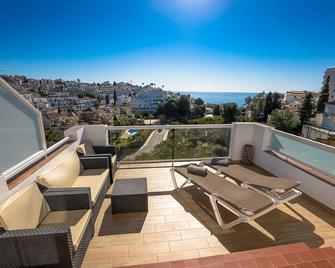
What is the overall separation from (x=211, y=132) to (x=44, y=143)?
380cm

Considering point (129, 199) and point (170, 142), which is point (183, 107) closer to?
point (170, 142)

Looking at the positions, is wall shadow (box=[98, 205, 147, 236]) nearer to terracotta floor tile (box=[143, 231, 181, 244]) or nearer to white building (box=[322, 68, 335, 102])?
terracotta floor tile (box=[143, 231, 181, 244])

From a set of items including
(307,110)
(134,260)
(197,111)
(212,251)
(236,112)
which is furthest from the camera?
(197,111)

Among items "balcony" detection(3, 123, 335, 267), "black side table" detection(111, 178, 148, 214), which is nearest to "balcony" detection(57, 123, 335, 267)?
"balcony" detection(3, 123, 335, 267)

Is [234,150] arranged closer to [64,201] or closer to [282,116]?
[64,201]

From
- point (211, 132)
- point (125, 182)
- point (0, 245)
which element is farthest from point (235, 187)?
point (0, 245)

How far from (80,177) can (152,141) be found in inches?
80.3

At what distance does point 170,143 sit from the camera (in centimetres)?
475

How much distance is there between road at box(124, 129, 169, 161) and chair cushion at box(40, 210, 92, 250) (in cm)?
248

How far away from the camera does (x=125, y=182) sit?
9.90 ft

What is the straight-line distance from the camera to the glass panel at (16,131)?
7.97 feet

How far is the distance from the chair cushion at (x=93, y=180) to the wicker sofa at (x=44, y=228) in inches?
14.6

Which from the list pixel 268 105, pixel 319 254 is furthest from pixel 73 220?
pixel 268 105

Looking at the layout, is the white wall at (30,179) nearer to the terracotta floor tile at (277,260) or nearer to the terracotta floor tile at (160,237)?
the terracotta floor tile at (160,237)
